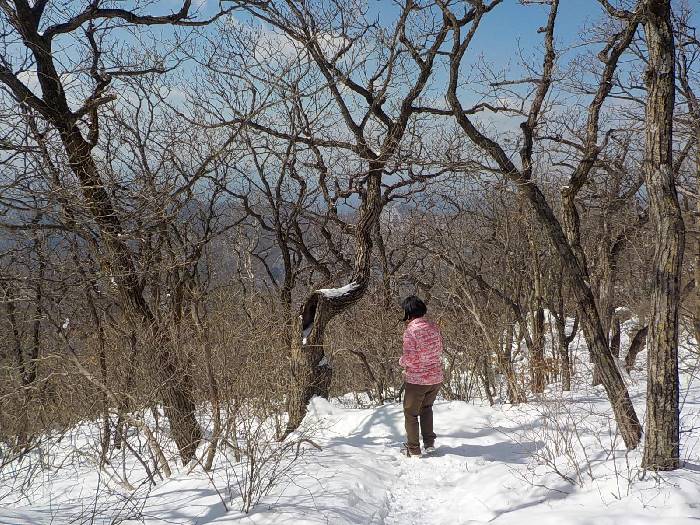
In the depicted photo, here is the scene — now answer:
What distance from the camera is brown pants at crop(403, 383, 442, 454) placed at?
5.63m

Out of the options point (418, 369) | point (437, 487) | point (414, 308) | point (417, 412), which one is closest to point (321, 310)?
point (414, 308)

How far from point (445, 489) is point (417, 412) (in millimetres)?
932

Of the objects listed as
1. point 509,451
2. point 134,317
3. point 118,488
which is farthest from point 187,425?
point 509,451

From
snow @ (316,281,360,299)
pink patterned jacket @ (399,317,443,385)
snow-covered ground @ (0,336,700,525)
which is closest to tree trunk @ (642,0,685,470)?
snow-covered ground @ (0,336,700,525)

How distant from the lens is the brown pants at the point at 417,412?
5.63 metres

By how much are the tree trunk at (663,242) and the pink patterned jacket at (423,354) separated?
2.23 metres

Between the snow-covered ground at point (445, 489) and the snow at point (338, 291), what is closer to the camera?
the snow-covered ground at point (445, 489)

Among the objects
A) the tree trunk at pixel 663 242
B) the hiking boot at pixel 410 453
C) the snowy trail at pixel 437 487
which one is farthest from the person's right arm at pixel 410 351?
the tree trunk at pixel 663 242

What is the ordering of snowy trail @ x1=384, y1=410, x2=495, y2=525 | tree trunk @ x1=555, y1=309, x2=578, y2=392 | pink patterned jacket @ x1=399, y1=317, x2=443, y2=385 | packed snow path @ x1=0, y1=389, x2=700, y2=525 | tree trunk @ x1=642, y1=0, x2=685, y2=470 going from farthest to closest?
tree trunk @ x1=555, y1=309, x2=578, y2=392, pink patterned jacket @ x1=399, y1=317, x2=443, y2=385, snowy trail @ x1=384, y1=410, x2=495, y2=525, tree trunk @ x1=642, y1=0, x2=685, y2=470, packed snow path @ x1=0, y1=389, x2=700, y2=525

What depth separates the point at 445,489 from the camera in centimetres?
485

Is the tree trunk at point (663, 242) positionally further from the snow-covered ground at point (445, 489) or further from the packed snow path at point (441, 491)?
the packed snow path at point (441, 491)

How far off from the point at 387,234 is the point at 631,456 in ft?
42.9

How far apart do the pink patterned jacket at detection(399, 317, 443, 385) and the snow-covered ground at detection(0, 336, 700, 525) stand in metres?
0.84

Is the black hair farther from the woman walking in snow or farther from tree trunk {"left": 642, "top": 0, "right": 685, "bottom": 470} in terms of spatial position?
tree trunk {"left": 642, "top": 0, "right": 685, "bottom": 470}
